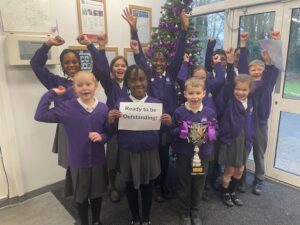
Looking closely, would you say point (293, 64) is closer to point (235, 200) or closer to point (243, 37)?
point (243, 37)

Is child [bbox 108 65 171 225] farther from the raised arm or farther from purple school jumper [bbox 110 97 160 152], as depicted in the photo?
the raised arm

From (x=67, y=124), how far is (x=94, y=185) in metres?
0.47

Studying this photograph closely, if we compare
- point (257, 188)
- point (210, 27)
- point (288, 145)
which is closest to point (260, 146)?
point (257, 188)

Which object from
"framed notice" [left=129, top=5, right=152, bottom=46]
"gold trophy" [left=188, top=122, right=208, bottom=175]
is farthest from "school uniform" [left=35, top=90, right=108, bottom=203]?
"framed notice" [left=129, top=5, right=152, bottom=46]

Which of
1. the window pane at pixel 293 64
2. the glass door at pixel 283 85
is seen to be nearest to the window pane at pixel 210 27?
the glass door at pixel 283 85

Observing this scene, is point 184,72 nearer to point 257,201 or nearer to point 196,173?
point 196,173

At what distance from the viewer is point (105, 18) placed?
2.65 m

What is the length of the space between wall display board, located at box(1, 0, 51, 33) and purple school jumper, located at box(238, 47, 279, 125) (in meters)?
1.84

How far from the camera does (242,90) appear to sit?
77.5 inches

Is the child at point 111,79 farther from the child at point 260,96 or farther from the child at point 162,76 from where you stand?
the child at point 260,96

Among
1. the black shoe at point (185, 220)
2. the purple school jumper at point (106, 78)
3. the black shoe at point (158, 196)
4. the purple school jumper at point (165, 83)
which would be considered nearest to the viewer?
the purple school jumper at point (106, 78)

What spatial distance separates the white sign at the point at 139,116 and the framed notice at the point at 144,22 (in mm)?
1747

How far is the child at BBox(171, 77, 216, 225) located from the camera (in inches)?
67.8

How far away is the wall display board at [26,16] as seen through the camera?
198 centimetres
